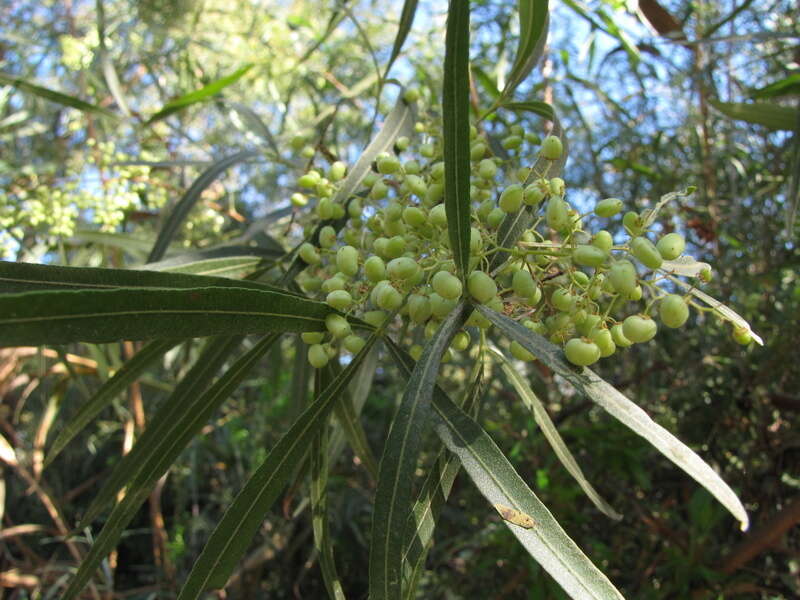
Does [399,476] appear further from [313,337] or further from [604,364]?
[604,364]

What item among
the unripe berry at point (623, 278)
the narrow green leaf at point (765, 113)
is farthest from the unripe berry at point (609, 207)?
the narrow green leaf at point (765, 113)

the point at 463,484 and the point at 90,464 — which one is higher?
the point at 463,484

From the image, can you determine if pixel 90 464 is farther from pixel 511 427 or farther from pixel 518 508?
pixel 518 508

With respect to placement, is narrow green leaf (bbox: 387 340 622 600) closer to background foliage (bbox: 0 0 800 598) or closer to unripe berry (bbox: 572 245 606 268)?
unripe berry (bbox: 572 245 606 268)

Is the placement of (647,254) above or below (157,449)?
above

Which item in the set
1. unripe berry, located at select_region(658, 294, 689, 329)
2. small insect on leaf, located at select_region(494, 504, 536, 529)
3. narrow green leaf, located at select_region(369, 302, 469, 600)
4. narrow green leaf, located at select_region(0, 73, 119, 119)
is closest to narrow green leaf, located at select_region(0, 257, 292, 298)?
narrow green leaf, located at select_region(369, 302, 469, 600)

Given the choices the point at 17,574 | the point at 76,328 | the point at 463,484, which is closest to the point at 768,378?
the point at 463,484

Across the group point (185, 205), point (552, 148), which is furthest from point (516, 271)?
point (185, 205)
